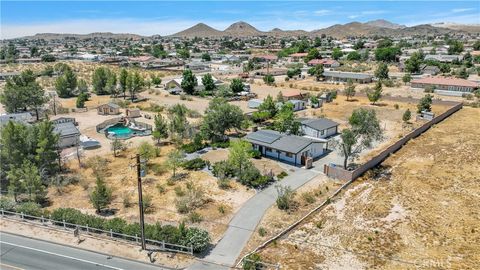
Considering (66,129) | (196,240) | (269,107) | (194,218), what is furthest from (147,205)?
(269,107)

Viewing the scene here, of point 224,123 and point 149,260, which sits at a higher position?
point 224,123

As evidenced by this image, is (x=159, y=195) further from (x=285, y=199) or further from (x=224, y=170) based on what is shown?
(x=285, y=199)

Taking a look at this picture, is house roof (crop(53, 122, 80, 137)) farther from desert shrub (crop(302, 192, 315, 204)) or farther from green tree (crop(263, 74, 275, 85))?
green tree (crop(263, 74, 275, 85))

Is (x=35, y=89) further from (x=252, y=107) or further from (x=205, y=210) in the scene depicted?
(x=205, y=210)

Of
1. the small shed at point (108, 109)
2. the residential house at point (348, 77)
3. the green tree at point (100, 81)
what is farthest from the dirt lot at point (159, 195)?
the residential house at point (348, 77)

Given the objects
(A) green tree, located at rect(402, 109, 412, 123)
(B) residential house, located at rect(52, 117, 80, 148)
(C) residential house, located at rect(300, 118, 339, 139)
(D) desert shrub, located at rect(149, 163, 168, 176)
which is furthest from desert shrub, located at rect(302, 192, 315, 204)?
(A) green tree, located at rect(402, 109, 412, 123)

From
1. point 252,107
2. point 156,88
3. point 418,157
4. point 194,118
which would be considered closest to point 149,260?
point 418,157
